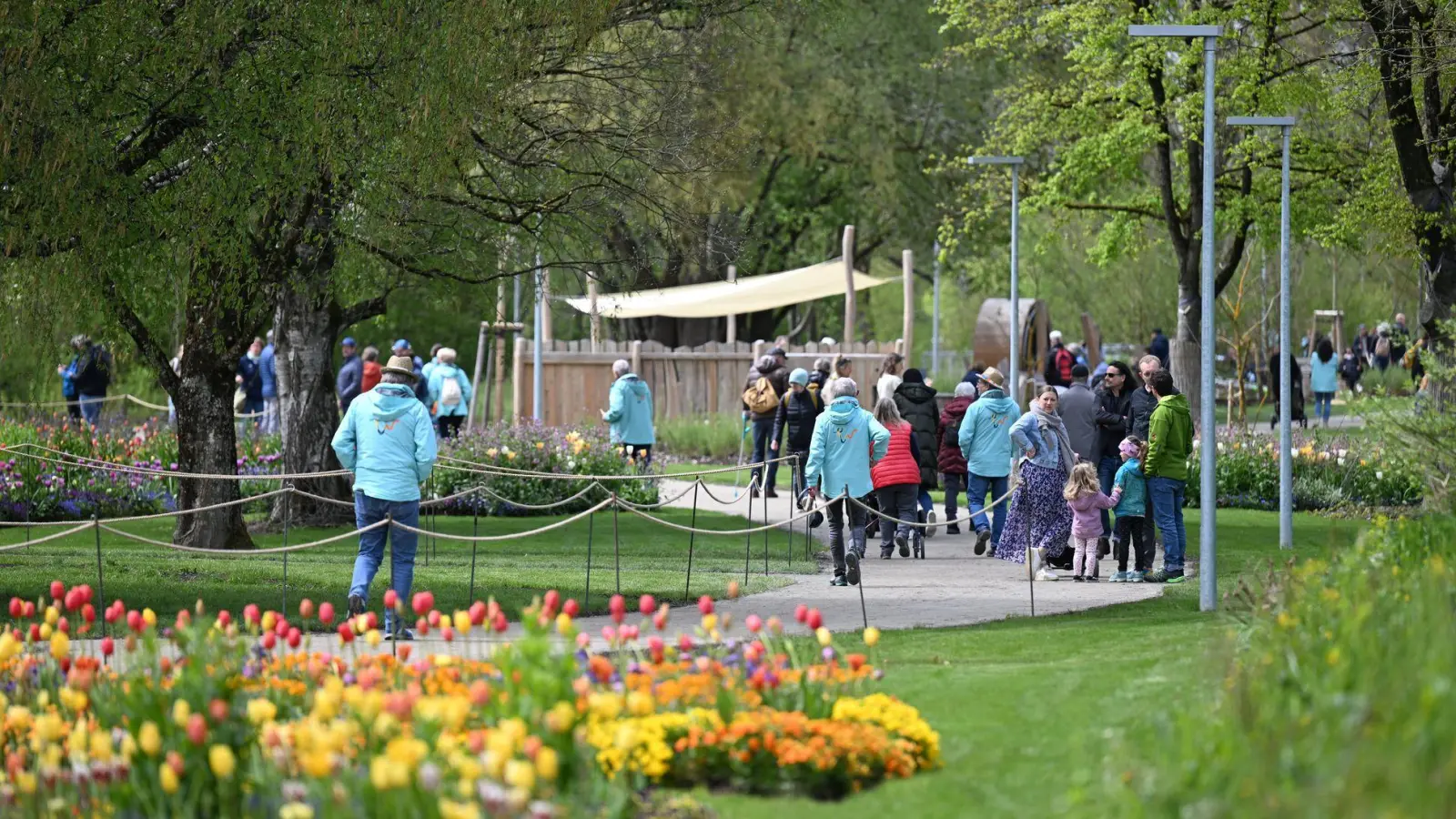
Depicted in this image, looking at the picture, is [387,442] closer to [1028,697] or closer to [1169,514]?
[1028,697]

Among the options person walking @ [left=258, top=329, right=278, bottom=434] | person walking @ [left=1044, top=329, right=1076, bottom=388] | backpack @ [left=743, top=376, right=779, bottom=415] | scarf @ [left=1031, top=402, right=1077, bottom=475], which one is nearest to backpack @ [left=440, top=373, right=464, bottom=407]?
person walking @ [left=258, top=329, right=278, bottom=434]

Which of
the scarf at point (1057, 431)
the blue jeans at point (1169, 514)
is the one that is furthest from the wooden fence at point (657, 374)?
the blue jeans at point (1169, 514)

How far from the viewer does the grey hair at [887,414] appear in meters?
15.6

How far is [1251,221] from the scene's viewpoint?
2628 centimetres

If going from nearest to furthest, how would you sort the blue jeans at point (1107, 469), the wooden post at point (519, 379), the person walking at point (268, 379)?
the blue jeans at point (1107, 469)
the person walking at point (268, 379)
the wooden post at point (519, 379)

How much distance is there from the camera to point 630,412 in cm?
2155

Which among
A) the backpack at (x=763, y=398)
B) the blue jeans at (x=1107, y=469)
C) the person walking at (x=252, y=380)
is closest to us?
the blue jeans at (x=1107, y=469)

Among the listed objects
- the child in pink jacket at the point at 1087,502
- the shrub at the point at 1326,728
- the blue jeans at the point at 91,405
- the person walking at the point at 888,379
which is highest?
the person walking at the point at 888,379

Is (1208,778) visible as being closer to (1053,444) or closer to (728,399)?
(1053,444)

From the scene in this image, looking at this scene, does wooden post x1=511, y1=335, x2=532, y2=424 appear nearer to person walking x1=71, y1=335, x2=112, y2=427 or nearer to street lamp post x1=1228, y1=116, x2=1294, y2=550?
person walking x1=71, y1=335, x2=112, y2=427

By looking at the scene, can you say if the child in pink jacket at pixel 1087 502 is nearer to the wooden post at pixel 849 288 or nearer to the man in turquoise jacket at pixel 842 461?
the man in turquoise jacket at pixel 842 461

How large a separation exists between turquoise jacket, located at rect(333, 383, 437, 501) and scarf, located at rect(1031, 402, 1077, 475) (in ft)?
18.6

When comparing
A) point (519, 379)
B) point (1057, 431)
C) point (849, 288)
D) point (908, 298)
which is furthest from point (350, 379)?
point (1057, 431)

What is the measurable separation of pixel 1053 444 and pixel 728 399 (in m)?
15.6
